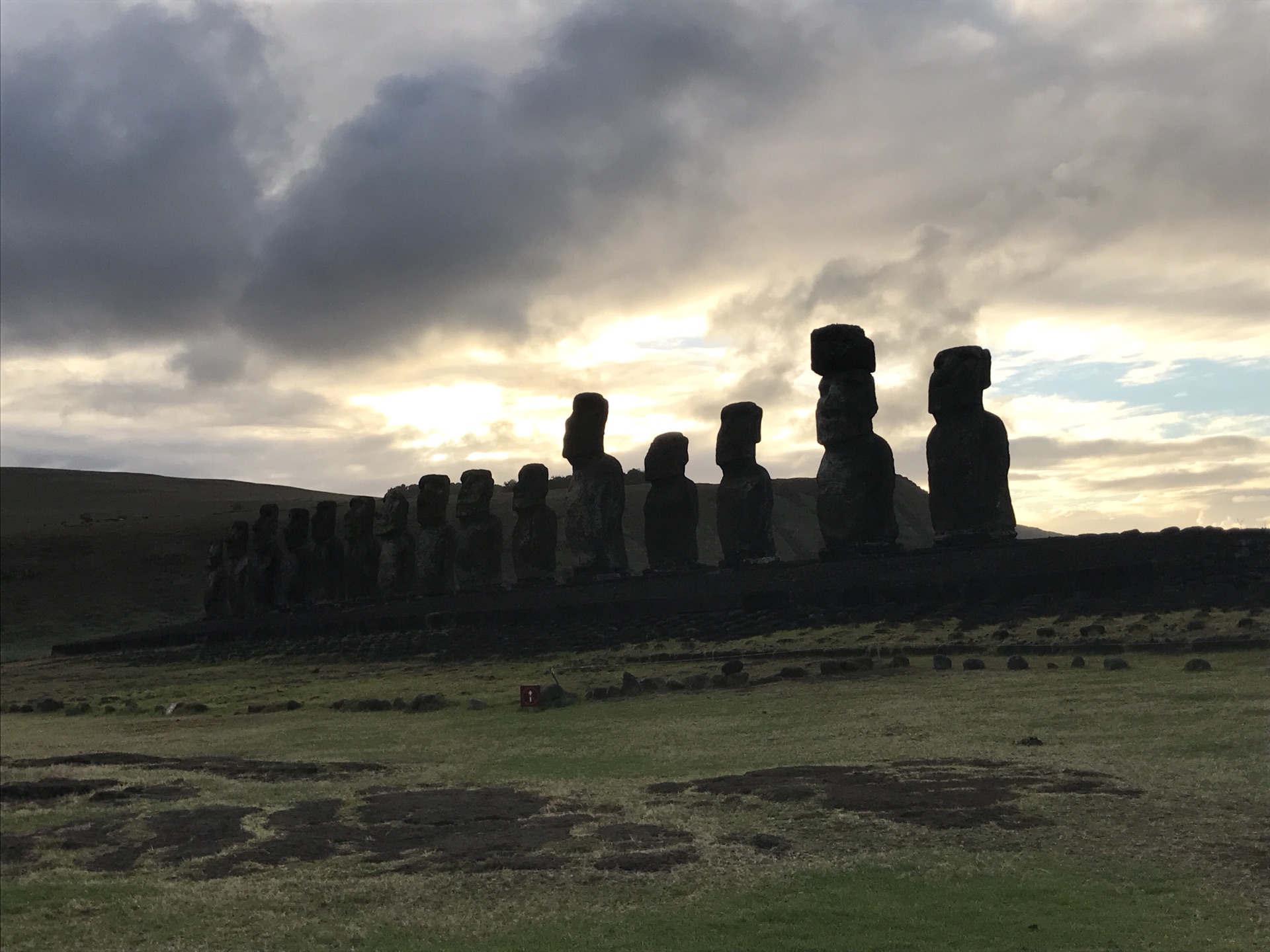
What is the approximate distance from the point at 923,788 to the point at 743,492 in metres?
16.4

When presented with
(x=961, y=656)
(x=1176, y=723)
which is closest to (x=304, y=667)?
(x=961, y=656)

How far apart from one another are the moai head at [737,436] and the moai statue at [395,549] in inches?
505

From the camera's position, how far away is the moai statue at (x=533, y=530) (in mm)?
31328

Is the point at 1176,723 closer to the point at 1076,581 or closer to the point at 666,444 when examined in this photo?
the point at 1076,581

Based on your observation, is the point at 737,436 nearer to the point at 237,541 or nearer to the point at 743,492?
the point at 743,492

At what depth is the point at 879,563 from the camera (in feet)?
70.3

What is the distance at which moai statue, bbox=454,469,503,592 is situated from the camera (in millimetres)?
33031

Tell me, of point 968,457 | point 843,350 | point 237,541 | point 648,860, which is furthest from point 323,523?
point 648,860

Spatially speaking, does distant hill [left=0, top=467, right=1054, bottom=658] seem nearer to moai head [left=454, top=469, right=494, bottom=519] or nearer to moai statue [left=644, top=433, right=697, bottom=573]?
moai head [left=454, top=469, right=494, bottom=519]

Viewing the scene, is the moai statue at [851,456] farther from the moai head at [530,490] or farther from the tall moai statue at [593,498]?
the moai head at [530,490]

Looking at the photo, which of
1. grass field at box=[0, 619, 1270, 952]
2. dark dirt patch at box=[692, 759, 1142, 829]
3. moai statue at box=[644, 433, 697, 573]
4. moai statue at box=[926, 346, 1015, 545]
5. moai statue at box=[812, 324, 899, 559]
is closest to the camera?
grass field at box=[0, 619, 1270, 952]

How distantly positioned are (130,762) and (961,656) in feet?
31.3

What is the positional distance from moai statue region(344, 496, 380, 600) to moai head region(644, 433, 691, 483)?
43.2 feet

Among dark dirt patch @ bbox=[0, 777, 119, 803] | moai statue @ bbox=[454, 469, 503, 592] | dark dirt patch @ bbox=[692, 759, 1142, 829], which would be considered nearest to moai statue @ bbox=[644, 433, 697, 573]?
moai statue @ bbox=[454, 469, 503, 592]
